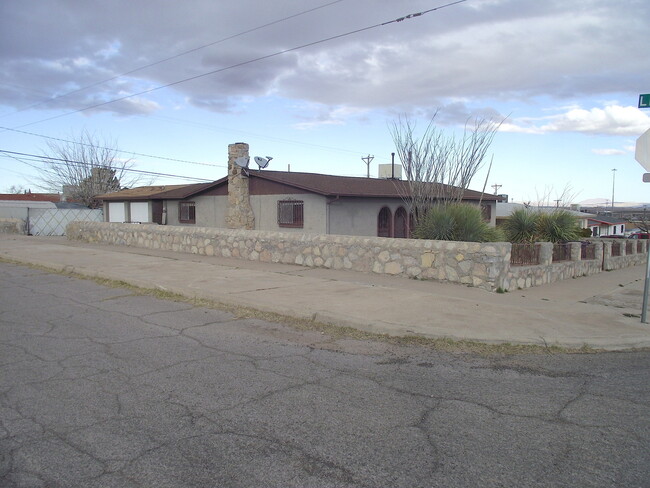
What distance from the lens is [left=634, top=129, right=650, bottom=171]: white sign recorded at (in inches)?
335

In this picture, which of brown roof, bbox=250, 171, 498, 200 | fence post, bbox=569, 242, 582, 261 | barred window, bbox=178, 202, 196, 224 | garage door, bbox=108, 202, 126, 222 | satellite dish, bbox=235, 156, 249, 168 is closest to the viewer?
fence post, bbox=569, 242, 582, 261

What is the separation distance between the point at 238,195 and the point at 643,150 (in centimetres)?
1772

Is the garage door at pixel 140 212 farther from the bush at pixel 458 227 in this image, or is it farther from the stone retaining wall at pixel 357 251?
the bush at pixel 458 227

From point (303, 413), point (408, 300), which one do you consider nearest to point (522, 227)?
point (408, 300)

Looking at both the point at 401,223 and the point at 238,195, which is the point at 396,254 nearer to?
the point at 401,223

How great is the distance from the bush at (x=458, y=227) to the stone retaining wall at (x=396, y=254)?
122cm

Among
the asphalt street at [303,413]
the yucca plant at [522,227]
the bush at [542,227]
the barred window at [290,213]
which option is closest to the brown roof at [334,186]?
the barred window at [290,213]

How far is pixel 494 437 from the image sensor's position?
4.30 m

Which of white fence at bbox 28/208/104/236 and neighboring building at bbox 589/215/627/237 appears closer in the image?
white fence at bbox 28/208/104/236

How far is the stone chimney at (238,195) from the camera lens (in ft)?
78.3

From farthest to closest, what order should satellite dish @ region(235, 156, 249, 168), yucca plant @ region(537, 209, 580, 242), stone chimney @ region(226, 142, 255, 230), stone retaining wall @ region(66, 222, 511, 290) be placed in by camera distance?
1. stone chimney @ region(226, 142, 255, 230)
2. satellite dish @ region(235, 156, 249, 168)
3. yucca plant @ region(537, 209, 580, 242)
4. stone retaining wall @ region(66, 222, 511, 290)

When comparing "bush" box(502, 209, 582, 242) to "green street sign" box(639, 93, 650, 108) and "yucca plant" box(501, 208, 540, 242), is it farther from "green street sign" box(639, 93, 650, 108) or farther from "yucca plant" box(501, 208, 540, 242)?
"green street sign" box(639, 93, 650, 108)

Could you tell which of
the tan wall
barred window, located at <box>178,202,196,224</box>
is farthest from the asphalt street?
barred window, located at <box>178,202,196,224</box>

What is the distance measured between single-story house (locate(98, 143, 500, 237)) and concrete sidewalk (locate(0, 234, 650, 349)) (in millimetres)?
6505
